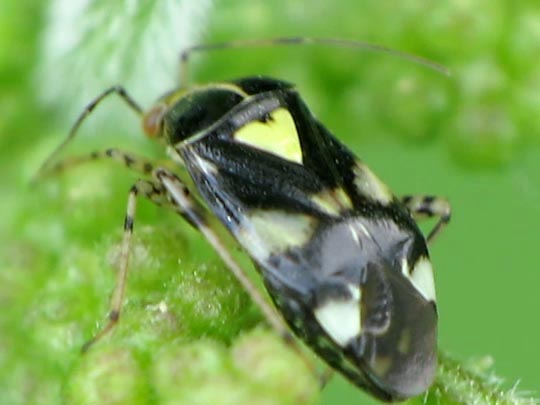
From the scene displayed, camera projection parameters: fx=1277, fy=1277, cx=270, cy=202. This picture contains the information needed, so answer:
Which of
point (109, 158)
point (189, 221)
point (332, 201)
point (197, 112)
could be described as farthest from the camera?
point (197, 112)

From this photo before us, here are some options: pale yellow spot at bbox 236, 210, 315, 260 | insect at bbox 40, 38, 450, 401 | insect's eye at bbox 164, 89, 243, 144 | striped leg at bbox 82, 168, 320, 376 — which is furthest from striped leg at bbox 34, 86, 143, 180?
pale yellow spot at bbox 236, 210, 315, 260

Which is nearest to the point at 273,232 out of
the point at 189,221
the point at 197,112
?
the point at 189,221

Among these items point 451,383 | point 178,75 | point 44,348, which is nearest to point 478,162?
point 178,75

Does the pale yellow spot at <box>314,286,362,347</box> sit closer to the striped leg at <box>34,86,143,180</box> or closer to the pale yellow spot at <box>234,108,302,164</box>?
the pale yellow spot at <box>234,108,302,164</box>

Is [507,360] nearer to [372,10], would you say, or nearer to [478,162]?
[478,162]

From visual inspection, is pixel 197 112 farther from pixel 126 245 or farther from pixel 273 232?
pixel 126 245

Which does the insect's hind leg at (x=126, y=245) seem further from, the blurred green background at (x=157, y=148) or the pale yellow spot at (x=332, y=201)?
the pale yellow spot at (x=332, y=201)

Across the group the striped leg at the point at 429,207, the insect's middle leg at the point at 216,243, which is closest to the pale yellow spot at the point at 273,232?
the insect's middle leg at the point at 216,243
